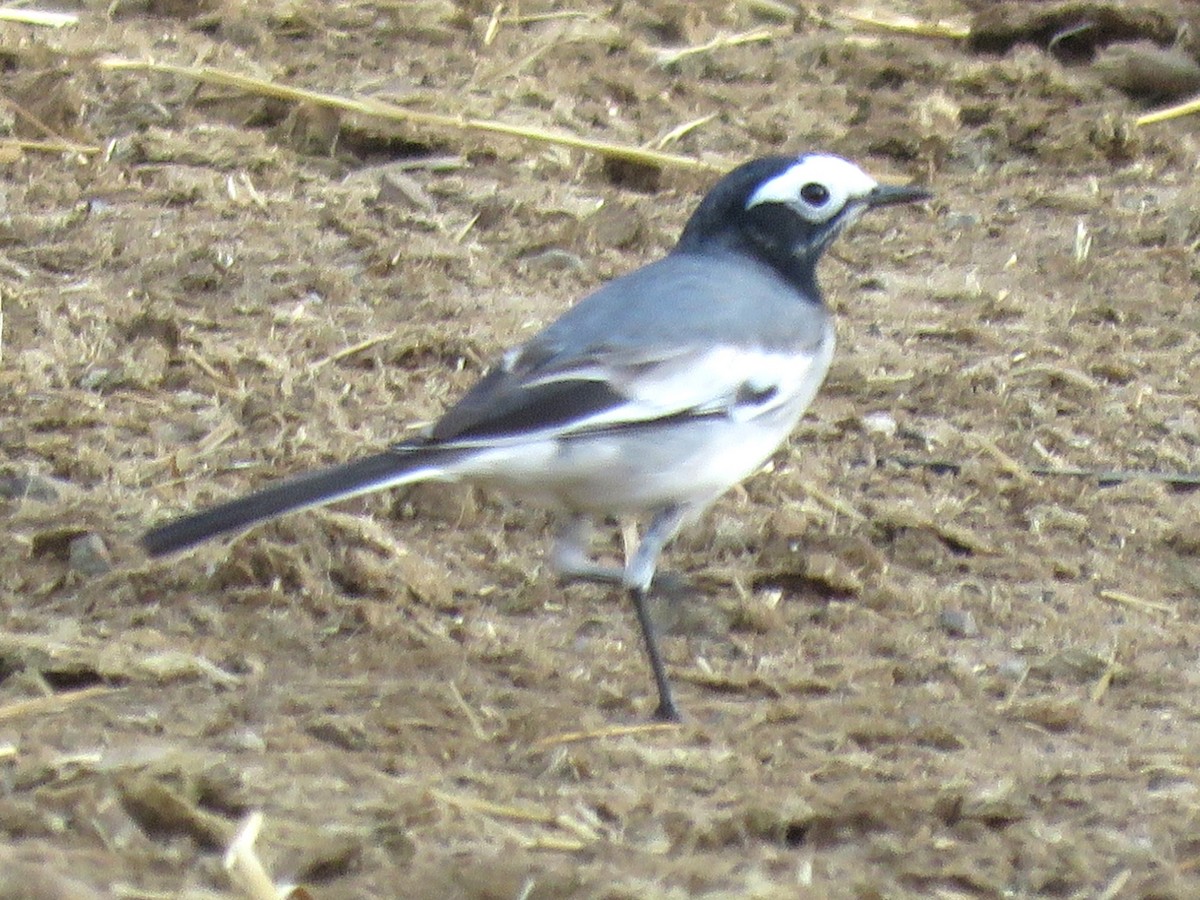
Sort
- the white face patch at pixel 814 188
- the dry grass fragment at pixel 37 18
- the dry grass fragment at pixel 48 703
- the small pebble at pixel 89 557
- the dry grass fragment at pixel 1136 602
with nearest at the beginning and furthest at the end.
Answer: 1. the dry grass fragment at pixel 48 703
2. the small pebble at pixel 89 557
3. the dry grass fragment at pixel 1136 602
4. the white face patch at pixel 814 188
5. the dry grass fragment at pixel 37 18

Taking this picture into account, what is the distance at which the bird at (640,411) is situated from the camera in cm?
474

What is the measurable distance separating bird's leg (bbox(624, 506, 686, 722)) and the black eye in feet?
3.33

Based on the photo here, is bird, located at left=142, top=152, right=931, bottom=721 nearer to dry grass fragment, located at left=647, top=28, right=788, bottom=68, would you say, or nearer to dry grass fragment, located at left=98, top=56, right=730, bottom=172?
dry grass fragment, located at left=98, top=56, right=730, bottom=172

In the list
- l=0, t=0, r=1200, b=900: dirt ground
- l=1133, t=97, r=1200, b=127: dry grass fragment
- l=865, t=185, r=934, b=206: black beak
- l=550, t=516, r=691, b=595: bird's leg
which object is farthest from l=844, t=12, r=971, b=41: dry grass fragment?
l=550, t=516, r=691, b=595: bird's leg

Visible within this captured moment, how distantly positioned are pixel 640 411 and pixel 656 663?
1.83ft

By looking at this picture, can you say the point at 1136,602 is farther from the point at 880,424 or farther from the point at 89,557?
the point at 89,557

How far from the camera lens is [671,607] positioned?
5375 millimetres

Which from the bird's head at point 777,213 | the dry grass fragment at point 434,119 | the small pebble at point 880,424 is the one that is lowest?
the small pebble at point 880,424

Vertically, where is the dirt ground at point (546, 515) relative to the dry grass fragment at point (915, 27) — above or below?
below

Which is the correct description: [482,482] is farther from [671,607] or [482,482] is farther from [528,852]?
[528,852]

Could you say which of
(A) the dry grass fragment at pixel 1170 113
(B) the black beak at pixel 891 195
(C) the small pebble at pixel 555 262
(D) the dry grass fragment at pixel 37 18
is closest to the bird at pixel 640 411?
(B) the black beak at pixel 891 195

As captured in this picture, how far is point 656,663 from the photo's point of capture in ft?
15.9

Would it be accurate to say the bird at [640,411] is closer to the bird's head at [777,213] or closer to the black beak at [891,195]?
the bird's head at [777,213]

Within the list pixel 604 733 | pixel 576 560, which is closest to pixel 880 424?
pixel 576 560
